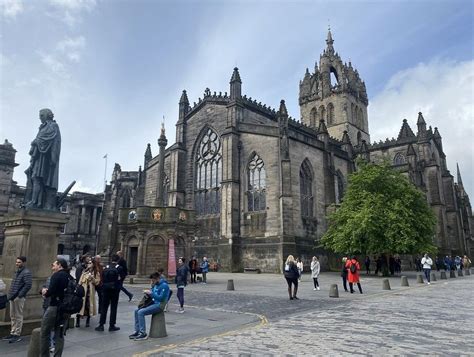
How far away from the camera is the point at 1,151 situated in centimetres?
3950

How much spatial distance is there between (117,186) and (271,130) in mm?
20348

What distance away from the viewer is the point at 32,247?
Answer: 26.5 feet

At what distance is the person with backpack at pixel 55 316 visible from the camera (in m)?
5.75

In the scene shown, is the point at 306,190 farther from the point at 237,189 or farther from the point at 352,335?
the point at 352,335

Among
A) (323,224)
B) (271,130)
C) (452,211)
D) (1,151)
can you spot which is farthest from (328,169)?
(1,151)

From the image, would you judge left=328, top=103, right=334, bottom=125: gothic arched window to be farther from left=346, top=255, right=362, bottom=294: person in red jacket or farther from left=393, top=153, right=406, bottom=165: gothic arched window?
left=346, top=255, right=362, bottom=294: person in red jacket

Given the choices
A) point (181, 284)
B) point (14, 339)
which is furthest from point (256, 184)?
point (14, 339)

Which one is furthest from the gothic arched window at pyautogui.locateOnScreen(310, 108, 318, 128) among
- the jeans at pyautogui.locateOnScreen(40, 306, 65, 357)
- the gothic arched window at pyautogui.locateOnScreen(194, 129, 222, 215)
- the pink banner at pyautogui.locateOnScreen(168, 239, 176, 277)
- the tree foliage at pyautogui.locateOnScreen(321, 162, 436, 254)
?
the jeans at pyautogui.locateOnScreen(40, 306, 65, 357)

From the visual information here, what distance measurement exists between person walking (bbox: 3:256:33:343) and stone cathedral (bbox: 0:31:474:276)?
48.6 ft

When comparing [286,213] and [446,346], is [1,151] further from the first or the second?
[446,346]

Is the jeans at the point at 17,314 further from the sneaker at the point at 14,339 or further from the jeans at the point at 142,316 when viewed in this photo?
the jeans at the point at 142,316

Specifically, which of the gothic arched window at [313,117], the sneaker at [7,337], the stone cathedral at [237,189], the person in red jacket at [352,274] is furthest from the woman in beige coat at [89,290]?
the gothic arched window at [313,117]

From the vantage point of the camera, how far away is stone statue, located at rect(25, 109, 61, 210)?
27.9ft

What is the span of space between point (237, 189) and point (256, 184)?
1814 millimetres
